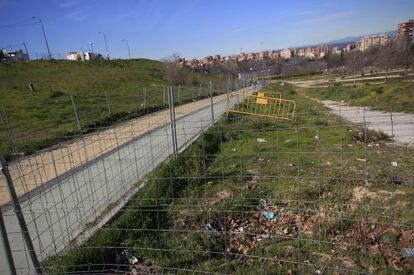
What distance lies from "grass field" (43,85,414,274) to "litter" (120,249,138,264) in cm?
7

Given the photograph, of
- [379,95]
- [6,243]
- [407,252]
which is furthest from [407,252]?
[379,95]

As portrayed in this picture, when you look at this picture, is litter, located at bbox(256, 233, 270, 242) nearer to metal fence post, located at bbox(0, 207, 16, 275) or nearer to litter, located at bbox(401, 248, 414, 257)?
litter, located at bbox(401, 248, 414, 257)

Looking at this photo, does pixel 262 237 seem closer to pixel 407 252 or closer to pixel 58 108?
pixel 407 252

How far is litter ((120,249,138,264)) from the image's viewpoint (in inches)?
173

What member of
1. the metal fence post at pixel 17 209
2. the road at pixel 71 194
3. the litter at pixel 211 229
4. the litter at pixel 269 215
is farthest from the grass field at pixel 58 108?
the litter at pixel 269 215

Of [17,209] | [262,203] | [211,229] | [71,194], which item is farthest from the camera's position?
[71,194]

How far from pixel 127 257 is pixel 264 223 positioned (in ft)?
6.61

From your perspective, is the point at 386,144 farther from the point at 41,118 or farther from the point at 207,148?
the point at 41,118

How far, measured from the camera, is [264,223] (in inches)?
205

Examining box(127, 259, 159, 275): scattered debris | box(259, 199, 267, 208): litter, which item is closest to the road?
box(127, 259, 159, 275): scattered debris

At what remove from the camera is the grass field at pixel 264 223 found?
4160mm

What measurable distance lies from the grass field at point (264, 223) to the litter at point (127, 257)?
0.07m

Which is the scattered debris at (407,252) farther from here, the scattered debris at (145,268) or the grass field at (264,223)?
the scattered debris at (145,268)

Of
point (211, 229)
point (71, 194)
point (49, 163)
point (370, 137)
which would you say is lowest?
point (370, 137)
